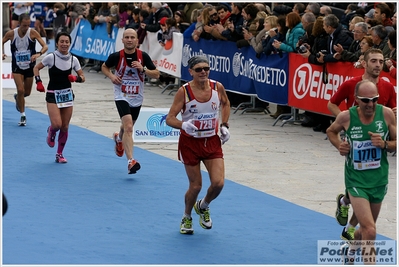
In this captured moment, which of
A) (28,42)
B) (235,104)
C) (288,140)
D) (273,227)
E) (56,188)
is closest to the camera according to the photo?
(273,227)

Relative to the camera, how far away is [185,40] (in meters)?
20.9

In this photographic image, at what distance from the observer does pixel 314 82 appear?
1581 cm

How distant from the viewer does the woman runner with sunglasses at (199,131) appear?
912 centimetres

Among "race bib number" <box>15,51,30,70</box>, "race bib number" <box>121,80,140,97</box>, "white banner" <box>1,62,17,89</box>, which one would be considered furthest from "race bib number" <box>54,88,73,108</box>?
"white banner" <box>1,62,17,89</box>

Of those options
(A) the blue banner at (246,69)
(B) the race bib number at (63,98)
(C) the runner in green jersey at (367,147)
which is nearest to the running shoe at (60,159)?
(B) the race bib number at (63,98)

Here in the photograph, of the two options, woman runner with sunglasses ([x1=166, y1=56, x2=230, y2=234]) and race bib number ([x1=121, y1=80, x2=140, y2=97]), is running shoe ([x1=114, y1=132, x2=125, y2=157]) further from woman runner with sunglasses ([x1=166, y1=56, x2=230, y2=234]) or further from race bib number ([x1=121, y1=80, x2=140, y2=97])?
woman runner with sunglasses ([x1=166, y1=56, x2=230, y2=234])

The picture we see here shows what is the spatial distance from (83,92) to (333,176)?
11015mm

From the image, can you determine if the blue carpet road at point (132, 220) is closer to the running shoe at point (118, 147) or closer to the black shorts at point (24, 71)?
the running shoe at point (118, 147)

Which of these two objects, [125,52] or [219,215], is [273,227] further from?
[125,52]

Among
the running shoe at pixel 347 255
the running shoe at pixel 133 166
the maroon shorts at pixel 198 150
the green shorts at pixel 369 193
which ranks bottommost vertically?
the running shoe at pixel 133 166

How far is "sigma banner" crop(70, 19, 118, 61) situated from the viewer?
2564cm

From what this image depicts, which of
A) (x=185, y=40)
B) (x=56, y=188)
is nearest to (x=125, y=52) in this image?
(x=56, y=188)

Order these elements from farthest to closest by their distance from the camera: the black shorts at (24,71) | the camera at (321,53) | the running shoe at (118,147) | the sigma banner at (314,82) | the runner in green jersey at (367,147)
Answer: the black shorts at (24,71) < the camera at (321,53) < the sigma banner at (314,82) < the running shoe at (118,147) < the runner in green jersey at (367,147)

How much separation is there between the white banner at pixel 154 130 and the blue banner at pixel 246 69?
274 cm
